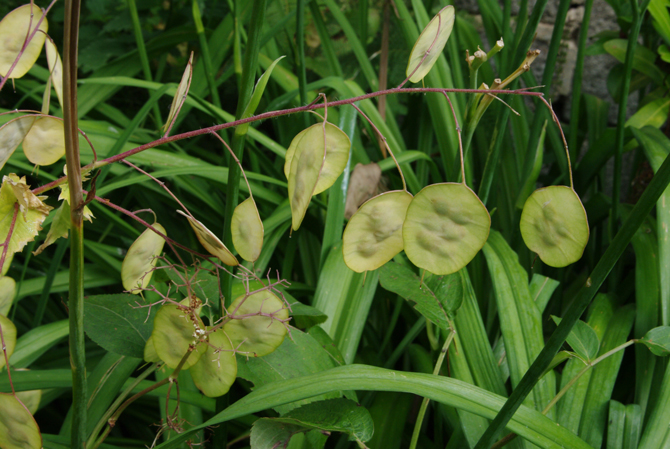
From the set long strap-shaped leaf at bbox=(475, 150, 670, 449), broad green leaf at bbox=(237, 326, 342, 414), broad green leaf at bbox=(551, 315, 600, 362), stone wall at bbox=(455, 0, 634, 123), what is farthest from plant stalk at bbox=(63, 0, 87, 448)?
stone wall at bbox=(455, 0, 634, 123)

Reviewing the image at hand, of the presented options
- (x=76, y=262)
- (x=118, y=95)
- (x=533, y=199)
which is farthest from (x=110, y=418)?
(x=118, y=95)

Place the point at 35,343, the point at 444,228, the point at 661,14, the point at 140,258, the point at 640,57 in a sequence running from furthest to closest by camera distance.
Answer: the point at 640,57, the point at 661,14, the point at 35,343, the point at 140,258, the point at 444,228

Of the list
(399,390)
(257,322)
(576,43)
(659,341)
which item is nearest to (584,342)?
(659,341)

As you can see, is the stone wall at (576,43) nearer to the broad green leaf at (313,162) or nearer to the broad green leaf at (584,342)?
the broad green leaf at (584,342)

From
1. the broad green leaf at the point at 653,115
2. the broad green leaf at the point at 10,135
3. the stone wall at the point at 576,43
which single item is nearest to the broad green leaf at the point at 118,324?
the broad green leaf at the point at 10,135

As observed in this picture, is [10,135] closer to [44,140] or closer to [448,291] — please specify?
[44,140]

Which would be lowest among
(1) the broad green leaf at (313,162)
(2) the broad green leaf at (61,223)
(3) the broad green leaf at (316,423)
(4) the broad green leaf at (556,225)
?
(3) the broad green leaf at (316,423)
